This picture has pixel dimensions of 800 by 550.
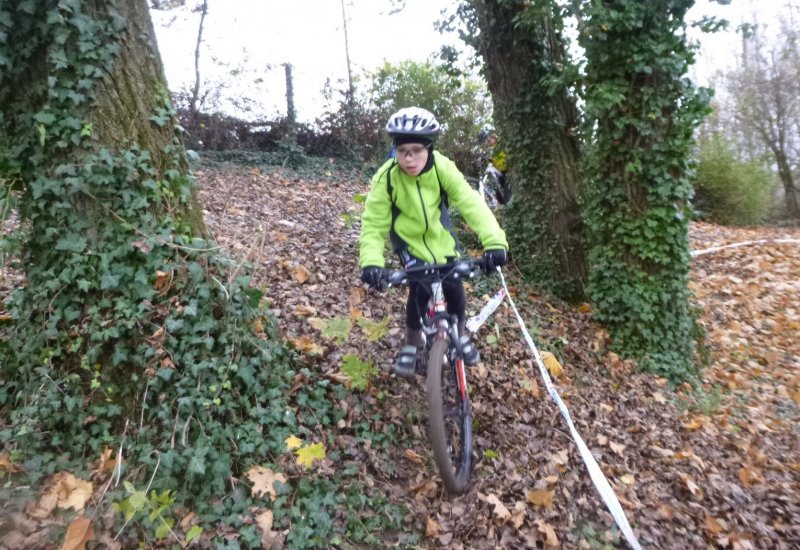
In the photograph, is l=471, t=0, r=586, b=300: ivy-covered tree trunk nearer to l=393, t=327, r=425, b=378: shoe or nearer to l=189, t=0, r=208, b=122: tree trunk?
l=393, t=327, r=425, b=378: shoe

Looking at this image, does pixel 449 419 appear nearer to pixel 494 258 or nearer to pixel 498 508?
pixel 498 508

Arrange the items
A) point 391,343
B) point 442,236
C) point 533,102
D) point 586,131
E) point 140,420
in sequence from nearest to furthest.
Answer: point 140,420 < point 442,236 < point 391,343 < point 586,131 < point 533,102

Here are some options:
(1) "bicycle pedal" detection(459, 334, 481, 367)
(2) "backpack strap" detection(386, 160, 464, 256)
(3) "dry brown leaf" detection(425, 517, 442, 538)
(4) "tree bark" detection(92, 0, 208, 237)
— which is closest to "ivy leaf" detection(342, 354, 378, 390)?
(1) "bicycle pedal" detection(459, 334, 481, 367)

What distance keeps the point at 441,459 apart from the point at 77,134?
9.81 ft

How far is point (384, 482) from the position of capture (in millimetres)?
3559

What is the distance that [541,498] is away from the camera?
140 inches

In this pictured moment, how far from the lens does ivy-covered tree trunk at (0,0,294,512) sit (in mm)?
3156

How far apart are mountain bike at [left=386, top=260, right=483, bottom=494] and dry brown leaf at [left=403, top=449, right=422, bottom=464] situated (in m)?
0.28

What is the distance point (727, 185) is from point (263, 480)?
16.3 m

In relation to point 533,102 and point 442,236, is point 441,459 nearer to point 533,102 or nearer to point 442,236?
point 442,236

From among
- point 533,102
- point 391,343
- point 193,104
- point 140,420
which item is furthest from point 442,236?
point 193,104

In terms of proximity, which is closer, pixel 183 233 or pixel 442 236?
pixel 183 233

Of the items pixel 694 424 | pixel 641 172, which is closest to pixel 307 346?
pixel 694 424

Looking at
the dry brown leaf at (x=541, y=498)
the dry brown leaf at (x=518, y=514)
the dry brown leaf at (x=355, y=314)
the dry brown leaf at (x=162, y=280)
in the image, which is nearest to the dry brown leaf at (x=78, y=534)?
the dry brown leaf at (x=162, y=280)
